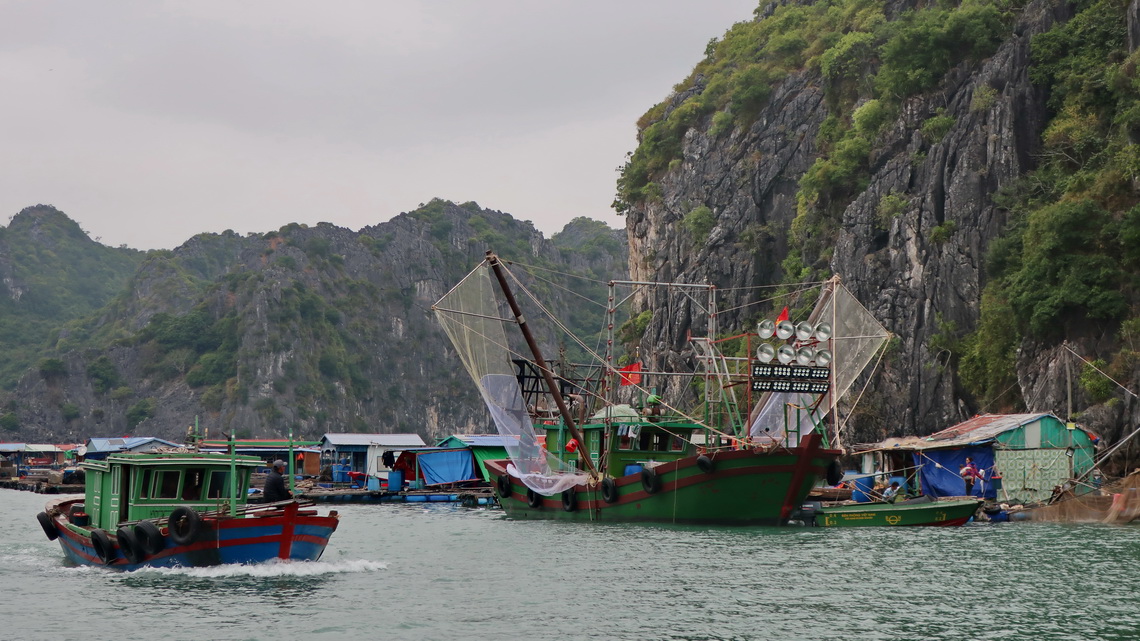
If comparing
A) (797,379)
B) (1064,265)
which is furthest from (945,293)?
(797,379)

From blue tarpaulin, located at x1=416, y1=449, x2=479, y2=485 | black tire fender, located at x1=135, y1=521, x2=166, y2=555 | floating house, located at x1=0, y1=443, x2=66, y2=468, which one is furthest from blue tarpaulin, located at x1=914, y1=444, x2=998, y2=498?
floating house, located at x1=0, y1=443, x2=66, y2=468

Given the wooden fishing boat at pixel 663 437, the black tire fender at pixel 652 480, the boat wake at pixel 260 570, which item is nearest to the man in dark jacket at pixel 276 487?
the boat wake at pixel 260 570

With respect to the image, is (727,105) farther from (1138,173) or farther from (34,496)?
(34,496)

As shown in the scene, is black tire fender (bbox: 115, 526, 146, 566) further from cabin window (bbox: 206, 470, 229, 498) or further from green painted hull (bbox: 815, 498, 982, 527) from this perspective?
green painted hull (bbox: 815, 498, 982, 527)

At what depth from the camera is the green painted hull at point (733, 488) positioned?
34.8 meters

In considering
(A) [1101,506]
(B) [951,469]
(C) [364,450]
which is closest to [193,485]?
(A) [1101,506]

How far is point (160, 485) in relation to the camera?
81.4ft

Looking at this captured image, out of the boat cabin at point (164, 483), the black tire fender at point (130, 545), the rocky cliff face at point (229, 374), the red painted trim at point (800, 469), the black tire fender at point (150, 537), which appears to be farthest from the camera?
the rocky cliff face at point (229, 374)

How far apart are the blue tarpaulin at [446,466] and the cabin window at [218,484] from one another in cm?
4156

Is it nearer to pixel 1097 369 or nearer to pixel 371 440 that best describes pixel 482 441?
pixel 371 440

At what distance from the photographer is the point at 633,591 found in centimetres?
2242

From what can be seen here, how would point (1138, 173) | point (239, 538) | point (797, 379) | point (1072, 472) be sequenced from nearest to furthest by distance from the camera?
point (239, 538)
point (797, 379)
point (1072, 472)
point (1138, 173)

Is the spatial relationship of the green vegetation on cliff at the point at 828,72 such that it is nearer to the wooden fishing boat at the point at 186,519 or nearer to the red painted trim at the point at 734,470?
the red painted trim at the point at 734,470

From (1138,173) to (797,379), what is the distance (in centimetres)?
2404
